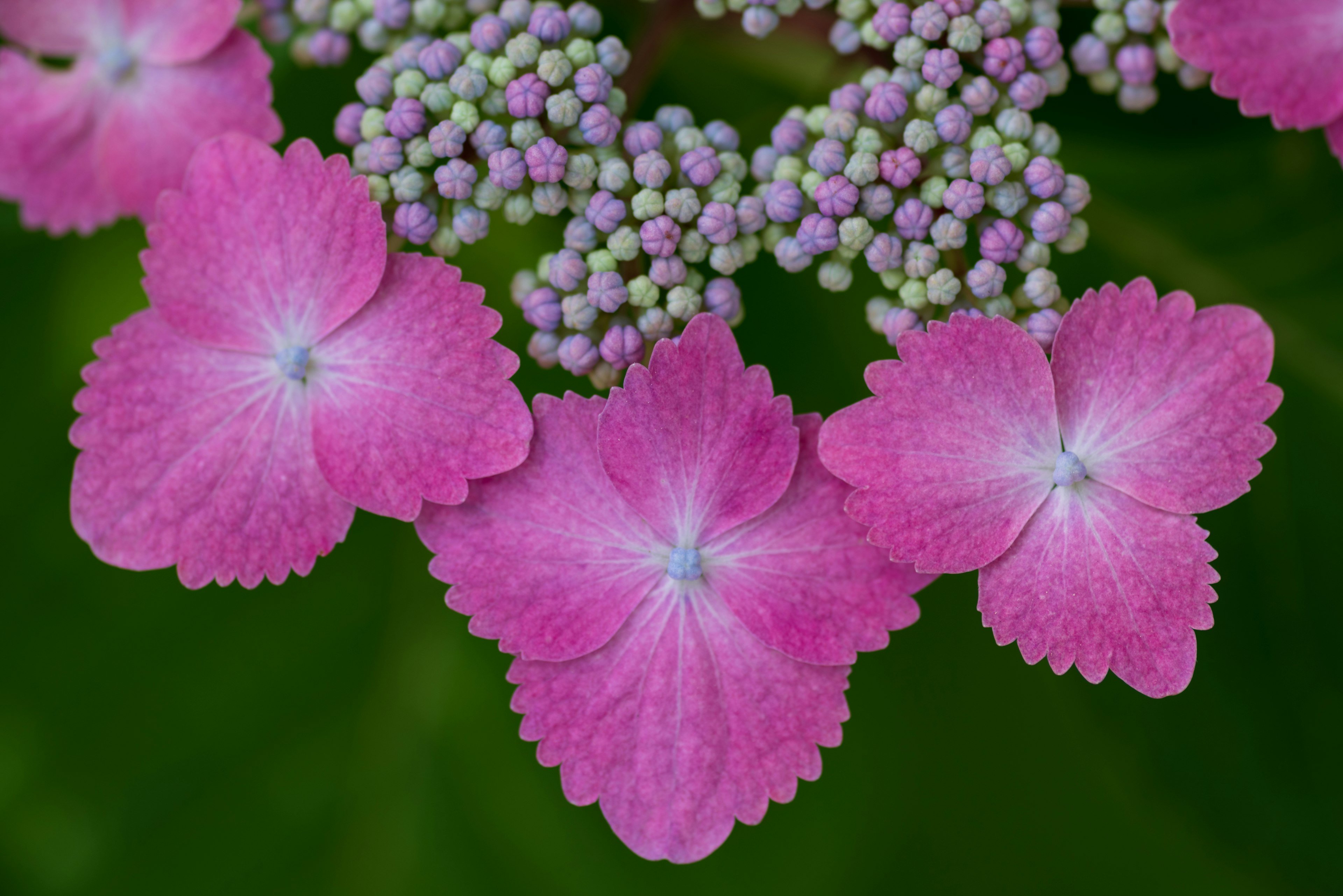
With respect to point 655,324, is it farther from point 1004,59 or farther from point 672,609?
point 1004,59

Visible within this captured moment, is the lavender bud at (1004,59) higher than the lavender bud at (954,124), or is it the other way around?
the lavender bud at (1004,59)

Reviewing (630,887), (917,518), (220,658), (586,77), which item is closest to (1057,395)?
(917,518)

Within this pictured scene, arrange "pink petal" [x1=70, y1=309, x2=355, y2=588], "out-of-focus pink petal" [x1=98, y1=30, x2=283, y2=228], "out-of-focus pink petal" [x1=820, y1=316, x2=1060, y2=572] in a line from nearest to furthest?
"out-of-focus pink petal" [x1=820, y1=316, x2=1060, y2=572] → "pink petal" [x1=70, y1=309, x2=355, y2=588] → "out-of-focus pink petal" [x1=98, y1=30, x2=283, y2=228]

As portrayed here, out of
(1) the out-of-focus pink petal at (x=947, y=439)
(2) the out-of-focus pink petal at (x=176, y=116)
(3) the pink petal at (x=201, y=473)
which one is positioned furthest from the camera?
(2) the out-of-focus pink petal at (x=176, y=116)

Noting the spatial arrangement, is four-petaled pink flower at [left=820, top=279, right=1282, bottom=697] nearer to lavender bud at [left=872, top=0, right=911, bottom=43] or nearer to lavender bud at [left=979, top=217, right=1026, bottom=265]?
lavender bud at [left=979, top=217, right=1026, bottom=265]

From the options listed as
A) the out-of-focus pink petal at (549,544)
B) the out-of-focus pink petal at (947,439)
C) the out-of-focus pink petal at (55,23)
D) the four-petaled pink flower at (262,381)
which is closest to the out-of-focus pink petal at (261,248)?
the four-petaled pink flower at (262,381)

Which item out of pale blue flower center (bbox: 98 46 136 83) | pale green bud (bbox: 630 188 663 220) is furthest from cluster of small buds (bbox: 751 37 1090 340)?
pale blue flower center (bbox: 98 46 136 83)

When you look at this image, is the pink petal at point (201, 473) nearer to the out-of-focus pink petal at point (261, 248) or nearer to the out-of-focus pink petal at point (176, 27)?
the out-of-focus pink petal at point (261, 248)

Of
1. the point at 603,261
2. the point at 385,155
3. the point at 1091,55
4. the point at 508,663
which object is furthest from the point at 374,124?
the point at 508,663
